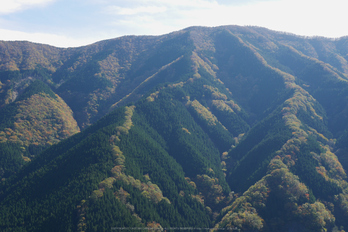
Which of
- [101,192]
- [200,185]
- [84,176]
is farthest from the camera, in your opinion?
[200,185]

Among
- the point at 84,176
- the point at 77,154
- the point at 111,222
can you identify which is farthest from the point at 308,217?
the point at 77,154

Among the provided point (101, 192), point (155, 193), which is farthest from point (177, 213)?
point (101, 192)

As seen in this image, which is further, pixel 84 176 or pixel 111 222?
pixel 84 176

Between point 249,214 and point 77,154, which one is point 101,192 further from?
point 249,214

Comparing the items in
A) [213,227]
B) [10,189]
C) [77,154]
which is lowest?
[213,227]

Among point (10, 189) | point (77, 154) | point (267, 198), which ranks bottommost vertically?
point (10, 189)

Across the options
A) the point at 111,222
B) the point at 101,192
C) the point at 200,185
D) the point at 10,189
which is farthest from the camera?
the point at 200,185

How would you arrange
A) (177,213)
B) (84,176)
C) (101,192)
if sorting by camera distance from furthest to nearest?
(177,213)
(84,176)
(101,192)

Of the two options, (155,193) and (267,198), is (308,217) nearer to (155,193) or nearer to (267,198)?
(267,198)

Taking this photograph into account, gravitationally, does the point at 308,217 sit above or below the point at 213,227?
above
